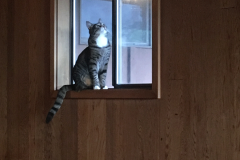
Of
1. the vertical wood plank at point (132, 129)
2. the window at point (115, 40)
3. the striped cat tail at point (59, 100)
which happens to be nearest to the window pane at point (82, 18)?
the window at point (115, 40)

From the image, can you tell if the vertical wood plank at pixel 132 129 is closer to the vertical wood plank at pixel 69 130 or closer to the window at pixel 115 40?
the window at pixel 115 40

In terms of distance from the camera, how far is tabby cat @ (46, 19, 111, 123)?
225cm

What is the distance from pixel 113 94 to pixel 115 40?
1.57ft

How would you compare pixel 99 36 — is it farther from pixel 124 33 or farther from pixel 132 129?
pixel 132 129

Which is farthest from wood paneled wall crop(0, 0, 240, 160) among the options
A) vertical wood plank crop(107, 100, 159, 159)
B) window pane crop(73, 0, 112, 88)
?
window pane crop(73, 0, 112, 88)

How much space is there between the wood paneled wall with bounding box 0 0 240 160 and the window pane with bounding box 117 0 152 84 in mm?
280

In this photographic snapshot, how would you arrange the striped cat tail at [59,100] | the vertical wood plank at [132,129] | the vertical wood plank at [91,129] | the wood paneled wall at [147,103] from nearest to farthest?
the wood paneled wall at [147,103], the vertical wood plank at [132,129], the vertical wood plank at [91,129], the striped cat tail at [59,100]

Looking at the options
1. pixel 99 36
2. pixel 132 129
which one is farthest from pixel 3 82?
pixel 132 129

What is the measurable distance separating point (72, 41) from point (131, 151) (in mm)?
1028

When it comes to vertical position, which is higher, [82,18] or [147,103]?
[82,18]

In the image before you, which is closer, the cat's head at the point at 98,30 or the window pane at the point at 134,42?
the window pane at the point at 134,42

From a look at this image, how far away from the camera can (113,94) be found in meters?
2.08

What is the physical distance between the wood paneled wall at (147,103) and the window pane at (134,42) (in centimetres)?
28

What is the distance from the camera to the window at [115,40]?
2164 mm
